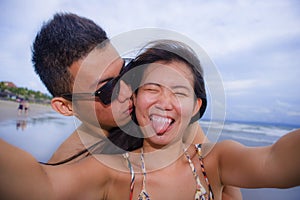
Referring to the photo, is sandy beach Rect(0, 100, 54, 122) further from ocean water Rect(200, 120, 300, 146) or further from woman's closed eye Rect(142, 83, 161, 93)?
woman's closed eye Rect(142, 83, 161, 93)

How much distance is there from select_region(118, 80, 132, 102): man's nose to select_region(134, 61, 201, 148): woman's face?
0.27 metres

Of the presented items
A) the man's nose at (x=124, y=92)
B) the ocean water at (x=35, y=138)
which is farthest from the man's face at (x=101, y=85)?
the ocean water at (x=35, y=138)

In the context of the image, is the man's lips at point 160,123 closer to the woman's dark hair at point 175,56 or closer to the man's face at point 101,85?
the woman's dark hair at point 175,56

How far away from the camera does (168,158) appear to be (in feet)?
6.76

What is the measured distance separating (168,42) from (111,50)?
0.65 m

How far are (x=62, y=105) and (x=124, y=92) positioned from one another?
85 cm

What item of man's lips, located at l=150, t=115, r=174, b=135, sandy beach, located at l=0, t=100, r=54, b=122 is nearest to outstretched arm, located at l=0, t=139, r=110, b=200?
man's lips, located at l=150, t=115, r=174, b=135

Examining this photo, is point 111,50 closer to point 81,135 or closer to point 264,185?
point 81,135

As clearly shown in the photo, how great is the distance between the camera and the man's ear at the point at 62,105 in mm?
2783

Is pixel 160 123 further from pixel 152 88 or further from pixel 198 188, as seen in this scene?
pixel 198 188

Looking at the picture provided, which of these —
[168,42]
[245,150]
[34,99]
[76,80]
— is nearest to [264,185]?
[245,150]

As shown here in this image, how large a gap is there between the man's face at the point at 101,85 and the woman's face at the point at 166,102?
34cm

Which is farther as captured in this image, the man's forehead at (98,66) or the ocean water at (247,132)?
Result: the man's forehead at (98,66)

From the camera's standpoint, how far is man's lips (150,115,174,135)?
6.25ft
